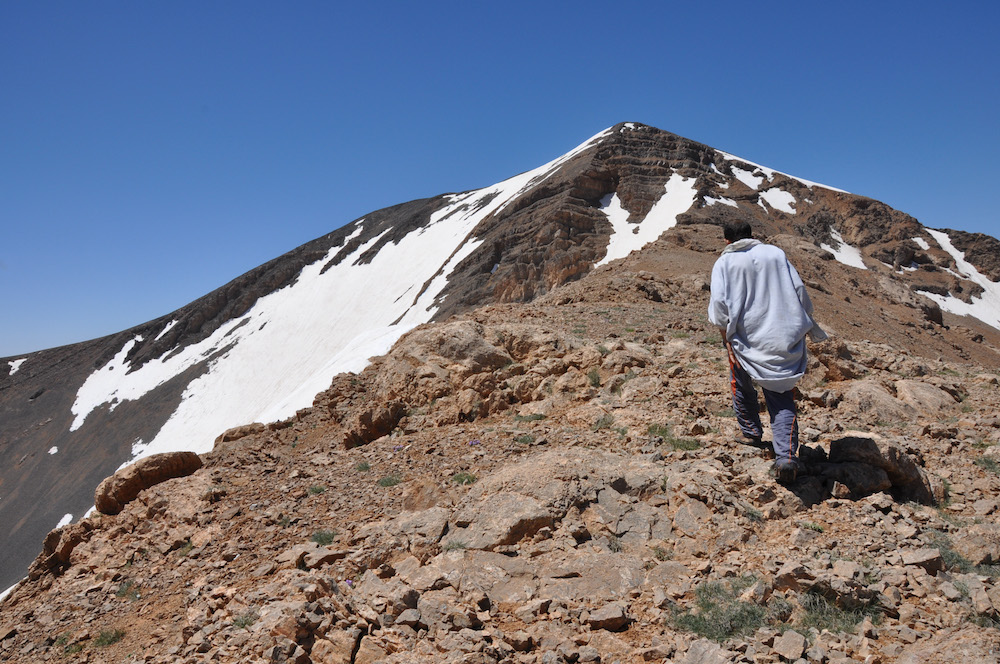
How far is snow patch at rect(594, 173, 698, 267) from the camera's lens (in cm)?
3038

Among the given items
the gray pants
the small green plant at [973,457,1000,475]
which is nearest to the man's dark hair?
the gray pants

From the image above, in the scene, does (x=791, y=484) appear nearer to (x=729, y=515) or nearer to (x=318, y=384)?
(x=729, y=515)

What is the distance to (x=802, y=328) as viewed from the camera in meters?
4.59

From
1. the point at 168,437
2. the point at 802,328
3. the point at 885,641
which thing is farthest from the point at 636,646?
the point at 168,437

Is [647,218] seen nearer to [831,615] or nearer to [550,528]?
[550,528]

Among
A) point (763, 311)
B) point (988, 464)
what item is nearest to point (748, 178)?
point (988, 464)

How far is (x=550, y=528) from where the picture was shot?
4316mm

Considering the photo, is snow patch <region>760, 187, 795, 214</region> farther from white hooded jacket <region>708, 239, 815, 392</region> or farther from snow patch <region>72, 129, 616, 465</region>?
white hooded jacket <region>708, 239, 815, 392</region>

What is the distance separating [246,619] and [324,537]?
111 cm

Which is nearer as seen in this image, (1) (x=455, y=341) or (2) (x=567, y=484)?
(2) (x=567, y=484)

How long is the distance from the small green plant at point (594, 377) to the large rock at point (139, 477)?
4.70 m

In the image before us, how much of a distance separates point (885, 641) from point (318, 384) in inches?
634

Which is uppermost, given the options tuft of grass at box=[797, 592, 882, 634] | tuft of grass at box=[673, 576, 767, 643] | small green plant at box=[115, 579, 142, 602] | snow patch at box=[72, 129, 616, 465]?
snow patch at box=[72, 129, 616, 465]

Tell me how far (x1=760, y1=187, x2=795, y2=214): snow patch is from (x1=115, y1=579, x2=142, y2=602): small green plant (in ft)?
124
